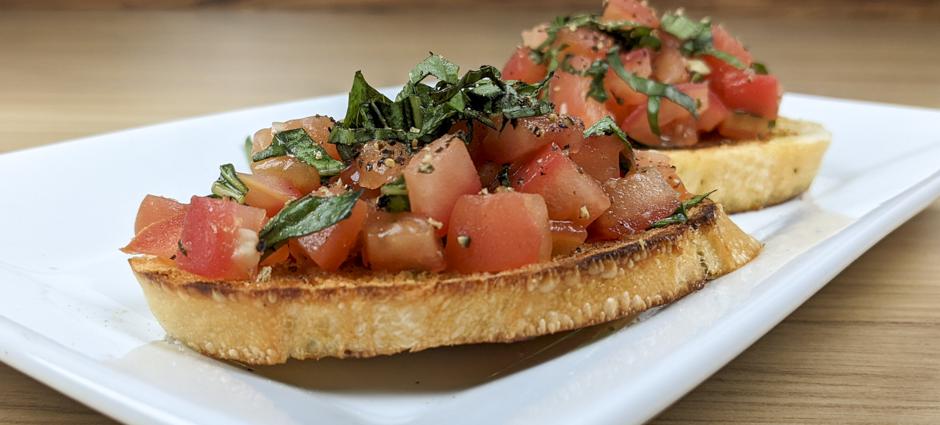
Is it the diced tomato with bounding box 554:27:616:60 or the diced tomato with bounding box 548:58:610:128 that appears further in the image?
the diced tomato with bounding box 554:27:616:60

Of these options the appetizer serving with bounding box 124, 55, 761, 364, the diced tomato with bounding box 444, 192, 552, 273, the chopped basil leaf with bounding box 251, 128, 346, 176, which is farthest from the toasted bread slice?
the chopped basil leaf with bounding box 251, 128, 346, 176

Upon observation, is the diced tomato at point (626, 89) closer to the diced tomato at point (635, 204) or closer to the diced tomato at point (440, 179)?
the diced tomato at point (635, 204)

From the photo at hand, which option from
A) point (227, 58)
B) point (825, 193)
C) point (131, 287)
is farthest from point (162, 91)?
point (825, 193)

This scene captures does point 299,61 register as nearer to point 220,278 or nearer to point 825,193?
Result: point 825,193

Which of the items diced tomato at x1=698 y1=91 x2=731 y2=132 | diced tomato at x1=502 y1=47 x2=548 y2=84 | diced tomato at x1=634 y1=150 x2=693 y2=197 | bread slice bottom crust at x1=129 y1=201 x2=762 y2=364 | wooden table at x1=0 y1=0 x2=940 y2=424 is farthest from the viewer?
diced tomato at x1=502 y1=47 x2=548 y2=84

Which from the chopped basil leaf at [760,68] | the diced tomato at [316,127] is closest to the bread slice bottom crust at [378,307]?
the diced tomato at [316,127]

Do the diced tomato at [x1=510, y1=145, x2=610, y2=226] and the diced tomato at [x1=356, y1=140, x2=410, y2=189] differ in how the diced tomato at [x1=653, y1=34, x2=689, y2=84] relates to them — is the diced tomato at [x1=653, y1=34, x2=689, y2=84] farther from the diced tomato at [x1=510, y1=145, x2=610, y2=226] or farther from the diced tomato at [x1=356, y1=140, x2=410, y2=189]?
the diced tomato at [x1=356, y1=140, x2=410, y2=189]
